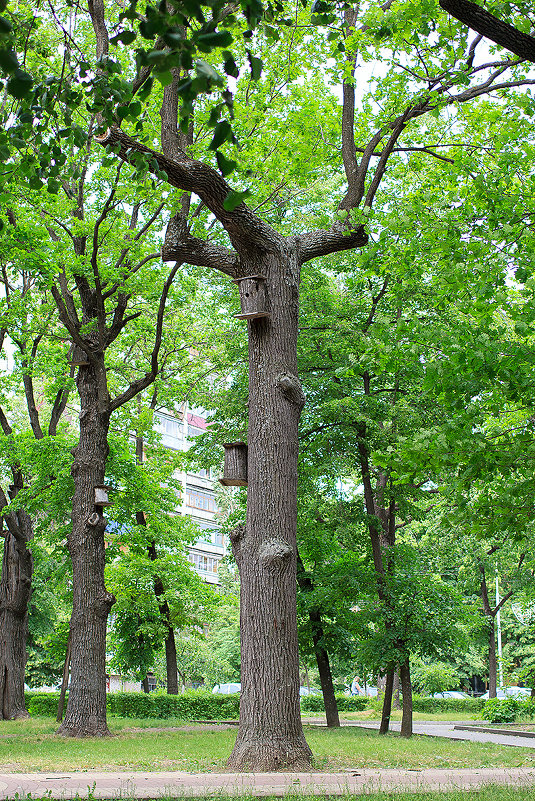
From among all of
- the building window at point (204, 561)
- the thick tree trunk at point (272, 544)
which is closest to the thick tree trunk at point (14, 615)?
the thick tree trunk at point (272, 544)

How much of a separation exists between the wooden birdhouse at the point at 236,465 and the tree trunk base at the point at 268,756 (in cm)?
307

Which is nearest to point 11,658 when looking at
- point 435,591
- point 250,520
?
point 435,591

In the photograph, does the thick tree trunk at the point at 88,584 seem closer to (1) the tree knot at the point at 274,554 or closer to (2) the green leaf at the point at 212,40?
(1) the tree knot at the point at 274,554

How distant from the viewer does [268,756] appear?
7926mm

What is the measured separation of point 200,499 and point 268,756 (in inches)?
1779

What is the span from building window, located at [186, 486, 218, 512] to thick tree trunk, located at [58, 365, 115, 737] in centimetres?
3518

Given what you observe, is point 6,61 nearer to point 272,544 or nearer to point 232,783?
point 232,783

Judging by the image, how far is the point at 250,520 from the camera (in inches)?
358

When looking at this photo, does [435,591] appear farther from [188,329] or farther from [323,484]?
[188,329]

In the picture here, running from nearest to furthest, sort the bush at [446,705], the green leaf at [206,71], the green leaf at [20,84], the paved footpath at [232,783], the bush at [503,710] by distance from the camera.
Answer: the green leaf at [206,71] < the green leaf at [20,84] < the paved footpath at [232,783] < the bush at [503,710] < the bush at [446,705]

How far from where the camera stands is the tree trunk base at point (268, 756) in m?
7.86

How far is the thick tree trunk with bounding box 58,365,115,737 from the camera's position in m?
14.5

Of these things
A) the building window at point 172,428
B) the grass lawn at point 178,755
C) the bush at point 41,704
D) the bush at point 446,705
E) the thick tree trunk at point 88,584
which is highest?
the building window at point 172,428

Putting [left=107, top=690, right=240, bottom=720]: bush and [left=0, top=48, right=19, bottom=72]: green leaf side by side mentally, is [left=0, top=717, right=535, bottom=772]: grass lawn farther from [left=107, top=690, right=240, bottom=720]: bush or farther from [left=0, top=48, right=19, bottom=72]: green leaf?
[left=107, top=690, right=240, bottom=720]: bush
